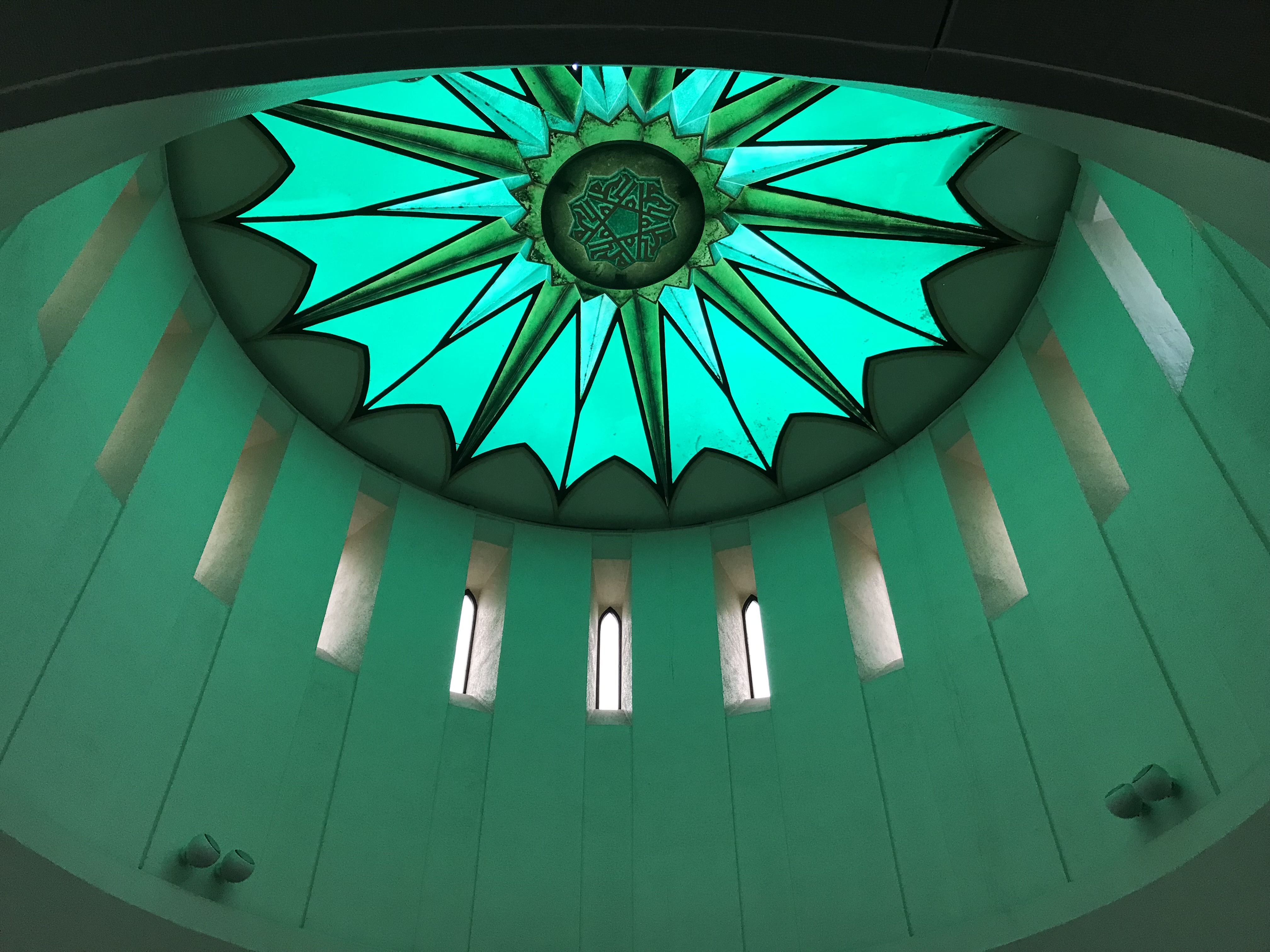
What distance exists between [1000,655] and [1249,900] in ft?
9.67

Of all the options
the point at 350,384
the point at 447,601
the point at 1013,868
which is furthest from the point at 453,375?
the point at 1013,868

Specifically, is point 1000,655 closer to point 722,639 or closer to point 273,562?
point 722,639

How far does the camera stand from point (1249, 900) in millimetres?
6691

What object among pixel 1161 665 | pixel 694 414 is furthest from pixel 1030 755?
pixel 694 414

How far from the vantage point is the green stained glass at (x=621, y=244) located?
409 inches

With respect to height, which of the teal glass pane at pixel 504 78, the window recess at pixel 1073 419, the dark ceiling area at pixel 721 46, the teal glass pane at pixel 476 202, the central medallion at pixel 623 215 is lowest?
the dark ceiling area at pixel 721 46

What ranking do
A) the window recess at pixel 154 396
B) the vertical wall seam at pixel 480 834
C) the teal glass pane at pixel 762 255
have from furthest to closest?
the teal glass pane at pixel 762 255
the vertical wall seam at pixel 480 834
the window recess at pixel 154 396

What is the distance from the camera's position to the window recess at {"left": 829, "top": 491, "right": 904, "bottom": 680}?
35.3 feet

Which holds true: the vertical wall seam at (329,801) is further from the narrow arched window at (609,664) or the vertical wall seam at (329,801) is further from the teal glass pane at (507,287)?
the teal glass pane at (507,287)

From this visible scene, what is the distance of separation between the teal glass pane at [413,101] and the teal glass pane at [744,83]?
2553 mm

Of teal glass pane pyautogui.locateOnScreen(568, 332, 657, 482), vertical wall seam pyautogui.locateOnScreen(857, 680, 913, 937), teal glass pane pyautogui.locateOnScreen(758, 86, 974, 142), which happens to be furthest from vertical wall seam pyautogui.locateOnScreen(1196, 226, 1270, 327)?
teal glass pane pyautogui.locateOnScreen(568, 332, 657, 482)

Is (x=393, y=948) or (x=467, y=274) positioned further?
(x=467, y=274)

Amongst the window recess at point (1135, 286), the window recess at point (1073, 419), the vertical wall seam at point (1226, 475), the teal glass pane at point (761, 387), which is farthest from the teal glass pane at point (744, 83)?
the vertical wall seam at point (1226, 475)

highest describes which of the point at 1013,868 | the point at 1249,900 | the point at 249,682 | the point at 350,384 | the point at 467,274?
the point at 467,274
